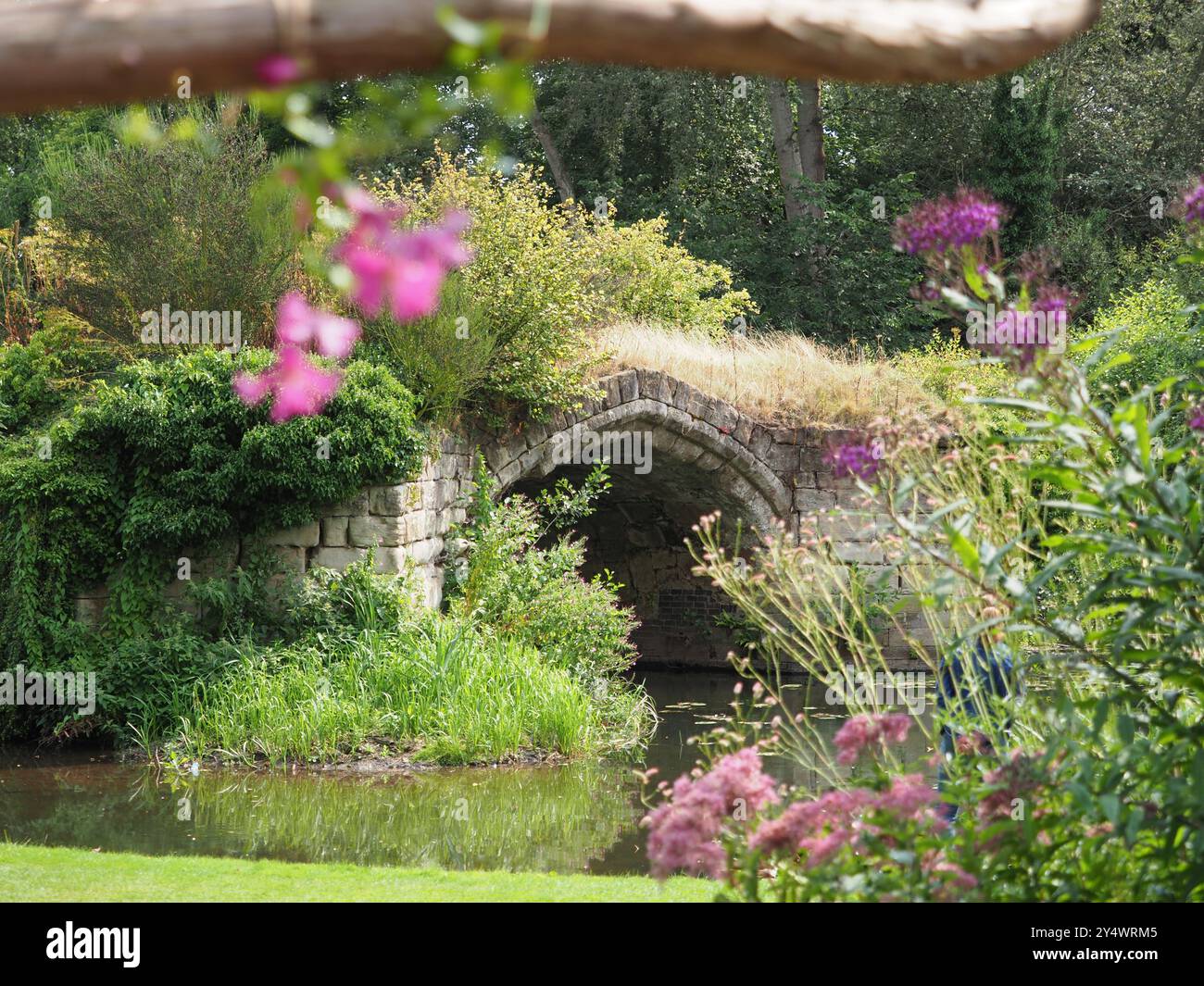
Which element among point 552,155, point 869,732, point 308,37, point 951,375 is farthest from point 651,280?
point 308,37

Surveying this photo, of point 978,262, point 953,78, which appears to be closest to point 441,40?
point 953,78

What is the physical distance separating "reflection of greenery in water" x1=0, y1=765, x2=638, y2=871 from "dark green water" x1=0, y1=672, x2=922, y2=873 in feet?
0.03

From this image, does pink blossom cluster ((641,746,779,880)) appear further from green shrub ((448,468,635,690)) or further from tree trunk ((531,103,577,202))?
tree trunk ((531,103,577,202))

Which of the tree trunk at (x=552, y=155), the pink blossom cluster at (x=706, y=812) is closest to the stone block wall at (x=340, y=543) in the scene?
the pink blossom cluster at (x=706, y=812)

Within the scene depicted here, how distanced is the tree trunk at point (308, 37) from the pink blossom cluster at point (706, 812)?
183 centimetres

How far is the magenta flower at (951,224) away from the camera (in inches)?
135

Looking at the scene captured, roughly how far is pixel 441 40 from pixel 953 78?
936mm

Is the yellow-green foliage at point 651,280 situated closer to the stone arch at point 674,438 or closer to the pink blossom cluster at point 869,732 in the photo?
the stone arch at point 674,438

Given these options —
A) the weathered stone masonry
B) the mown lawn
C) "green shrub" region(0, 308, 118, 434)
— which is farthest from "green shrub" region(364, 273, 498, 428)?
the mown lawn

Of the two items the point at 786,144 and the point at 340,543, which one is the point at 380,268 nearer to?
the point at 340,543

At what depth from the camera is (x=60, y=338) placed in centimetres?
1153

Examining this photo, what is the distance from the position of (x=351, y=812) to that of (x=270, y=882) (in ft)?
6.69
